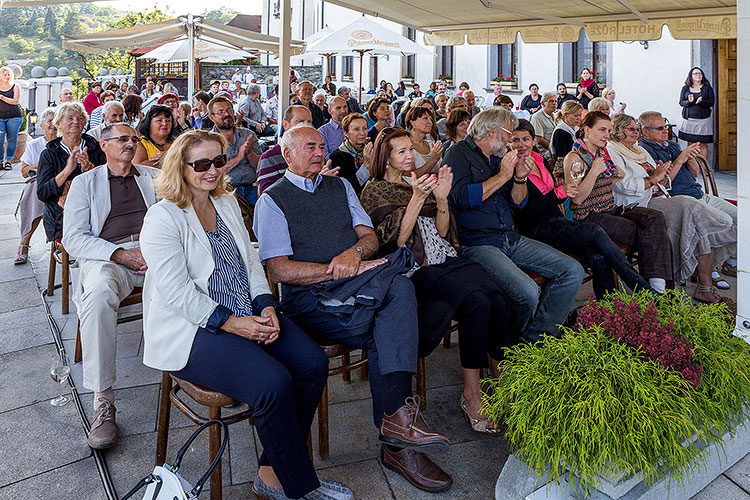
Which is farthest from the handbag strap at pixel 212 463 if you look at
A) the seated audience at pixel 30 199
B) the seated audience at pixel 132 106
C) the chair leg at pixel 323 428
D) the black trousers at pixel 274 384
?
the seated audience at pixel 132 106

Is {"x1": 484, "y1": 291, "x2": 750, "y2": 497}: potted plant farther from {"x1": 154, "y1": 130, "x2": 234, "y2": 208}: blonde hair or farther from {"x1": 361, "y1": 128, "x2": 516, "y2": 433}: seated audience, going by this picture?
{"x1": 154, "y1": 130, "x2": 234, "y2": 208}: blonde hair

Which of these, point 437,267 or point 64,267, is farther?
point 64,267

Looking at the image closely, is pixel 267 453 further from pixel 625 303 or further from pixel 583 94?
pixel 583 94

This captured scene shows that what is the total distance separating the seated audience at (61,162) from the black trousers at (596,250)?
284cm

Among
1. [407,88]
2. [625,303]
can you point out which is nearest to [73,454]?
[625,303]

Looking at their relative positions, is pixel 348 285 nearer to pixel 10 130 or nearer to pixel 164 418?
pixel 164 418

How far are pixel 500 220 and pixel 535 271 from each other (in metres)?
0.33

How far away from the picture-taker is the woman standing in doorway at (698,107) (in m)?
10.1

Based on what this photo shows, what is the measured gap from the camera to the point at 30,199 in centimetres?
490

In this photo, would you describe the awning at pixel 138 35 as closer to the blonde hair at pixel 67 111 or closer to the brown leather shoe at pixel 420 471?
the blonde hair at pixel 67 111

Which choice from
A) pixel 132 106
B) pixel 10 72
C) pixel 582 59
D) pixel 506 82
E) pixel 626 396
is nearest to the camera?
pixel 626 396

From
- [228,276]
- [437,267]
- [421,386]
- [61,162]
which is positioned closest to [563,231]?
[437,267]

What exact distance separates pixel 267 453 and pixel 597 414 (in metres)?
1.07

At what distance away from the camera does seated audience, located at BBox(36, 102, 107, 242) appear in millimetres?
3857
